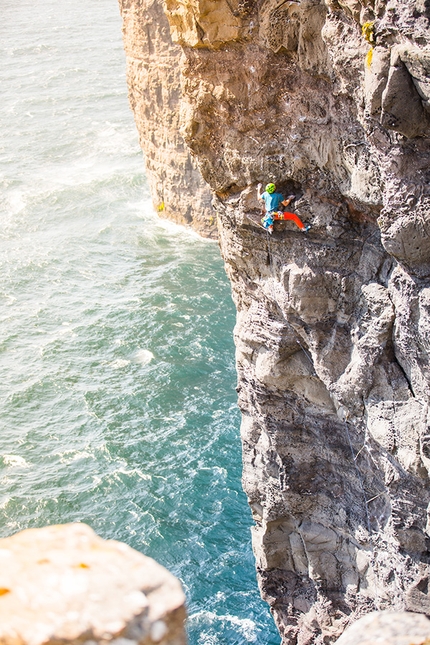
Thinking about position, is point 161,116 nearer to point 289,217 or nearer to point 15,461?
point 15,461

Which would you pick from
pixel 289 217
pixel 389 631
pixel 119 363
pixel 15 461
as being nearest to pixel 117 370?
pixel 119 363

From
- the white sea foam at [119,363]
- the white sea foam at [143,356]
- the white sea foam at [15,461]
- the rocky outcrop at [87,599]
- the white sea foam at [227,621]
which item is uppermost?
the rocky outcrop at [87,599]

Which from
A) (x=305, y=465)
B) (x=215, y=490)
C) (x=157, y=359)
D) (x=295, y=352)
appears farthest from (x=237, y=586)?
(x=157, y=359)

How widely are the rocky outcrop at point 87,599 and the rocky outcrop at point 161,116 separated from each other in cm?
4677

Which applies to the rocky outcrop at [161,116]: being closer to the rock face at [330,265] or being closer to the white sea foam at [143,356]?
the white sea foam at [143,356]

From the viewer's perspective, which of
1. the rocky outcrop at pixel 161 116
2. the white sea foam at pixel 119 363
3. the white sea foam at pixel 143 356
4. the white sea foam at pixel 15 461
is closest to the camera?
the white sea foam at pixel 15 461

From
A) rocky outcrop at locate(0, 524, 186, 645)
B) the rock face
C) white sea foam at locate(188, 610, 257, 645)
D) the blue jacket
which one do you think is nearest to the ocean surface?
white sea foam at locate(188, 610, 257, 645)

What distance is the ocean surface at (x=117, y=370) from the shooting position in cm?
3036

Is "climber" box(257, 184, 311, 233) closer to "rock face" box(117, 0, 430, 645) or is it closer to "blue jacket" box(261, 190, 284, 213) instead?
"blue jacket" box(261, 190, 284, 213)

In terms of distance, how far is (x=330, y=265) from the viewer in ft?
58.9

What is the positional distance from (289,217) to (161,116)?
37.4 meters

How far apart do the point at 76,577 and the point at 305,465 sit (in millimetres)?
16585

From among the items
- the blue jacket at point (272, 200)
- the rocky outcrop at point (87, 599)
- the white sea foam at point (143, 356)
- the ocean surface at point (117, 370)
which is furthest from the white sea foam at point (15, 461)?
the rocky outcrop at point (87, 599)

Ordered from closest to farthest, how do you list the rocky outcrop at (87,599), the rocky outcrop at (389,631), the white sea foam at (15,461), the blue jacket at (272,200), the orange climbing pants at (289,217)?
the rocky outcrop at (87,599) → the rocky outcrop at (389,631) → the orange climbing pants at (289,217) → the blue jacket at (272,200) → the white sea foam at (15,461)
